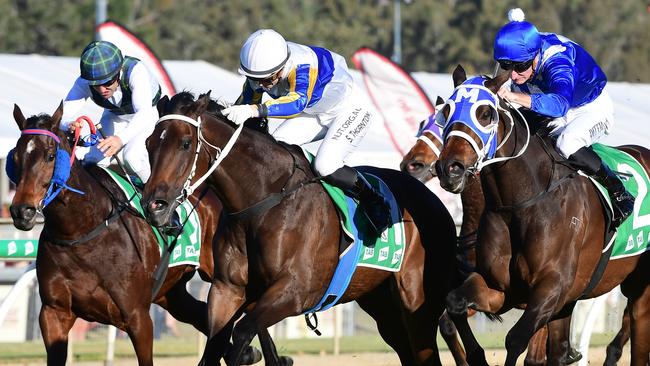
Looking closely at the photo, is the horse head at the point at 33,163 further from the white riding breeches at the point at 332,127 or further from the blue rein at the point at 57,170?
the white riding breeches at the point at 332,127

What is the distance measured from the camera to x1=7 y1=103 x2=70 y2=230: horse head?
19.9 ft

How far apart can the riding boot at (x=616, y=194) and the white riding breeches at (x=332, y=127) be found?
127 centimetres

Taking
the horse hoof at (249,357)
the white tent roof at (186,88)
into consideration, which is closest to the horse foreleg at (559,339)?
the horse hoof at (249,357)

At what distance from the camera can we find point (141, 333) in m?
6.60

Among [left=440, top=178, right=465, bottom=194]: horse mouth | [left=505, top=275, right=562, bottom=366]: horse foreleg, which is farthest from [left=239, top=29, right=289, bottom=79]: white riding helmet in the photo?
[left=505, top=275, right=562, bottom=366]: horse foreleg

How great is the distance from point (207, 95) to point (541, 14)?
42.3 metres

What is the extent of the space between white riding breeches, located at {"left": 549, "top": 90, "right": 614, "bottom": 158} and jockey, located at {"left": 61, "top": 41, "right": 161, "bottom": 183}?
2.18 meters

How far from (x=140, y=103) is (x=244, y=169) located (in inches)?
39.6

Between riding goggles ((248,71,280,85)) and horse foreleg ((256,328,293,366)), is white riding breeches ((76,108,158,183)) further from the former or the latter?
horse foreleg ((256,328,293,366))

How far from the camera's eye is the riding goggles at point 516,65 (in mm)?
6238

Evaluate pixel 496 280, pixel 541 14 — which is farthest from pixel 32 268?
pixel 541 14

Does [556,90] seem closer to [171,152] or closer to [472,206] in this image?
[472,206]

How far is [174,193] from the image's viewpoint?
5652mm

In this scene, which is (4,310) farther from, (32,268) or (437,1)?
(437,1)
